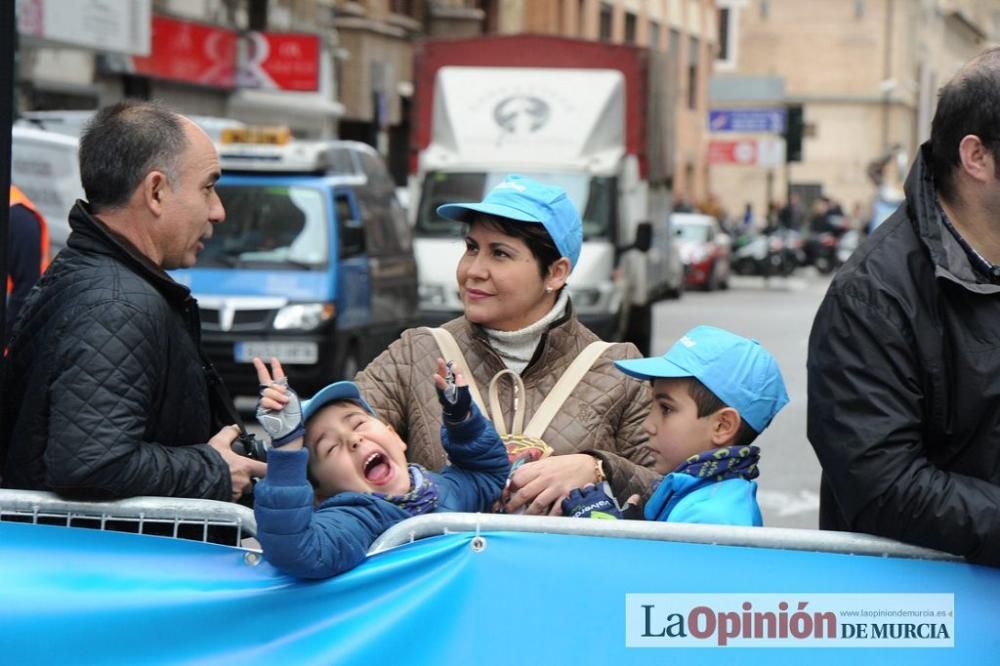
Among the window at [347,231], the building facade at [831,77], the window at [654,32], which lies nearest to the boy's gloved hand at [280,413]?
the window at [347,231]

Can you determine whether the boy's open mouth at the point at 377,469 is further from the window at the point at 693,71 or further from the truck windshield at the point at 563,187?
the window at the point at 693,71

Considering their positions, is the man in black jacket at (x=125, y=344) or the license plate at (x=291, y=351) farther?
the license plate at (x=291, y=351)

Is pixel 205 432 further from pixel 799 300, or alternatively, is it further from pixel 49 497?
pixel 799 300

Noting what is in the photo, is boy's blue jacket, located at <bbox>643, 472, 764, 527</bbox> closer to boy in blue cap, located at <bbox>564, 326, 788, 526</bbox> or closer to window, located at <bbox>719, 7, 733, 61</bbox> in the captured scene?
boy in blue cap, located at <bbox>564, 326, 788, 526</bbox>

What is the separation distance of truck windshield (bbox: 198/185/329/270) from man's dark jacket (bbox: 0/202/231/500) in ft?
35.5

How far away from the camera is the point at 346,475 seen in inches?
143

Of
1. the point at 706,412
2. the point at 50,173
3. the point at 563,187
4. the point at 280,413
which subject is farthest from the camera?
the point at 563,187

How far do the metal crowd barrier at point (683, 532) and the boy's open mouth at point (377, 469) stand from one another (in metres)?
0.29

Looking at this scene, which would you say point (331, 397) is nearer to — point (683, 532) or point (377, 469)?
point (377, 469)

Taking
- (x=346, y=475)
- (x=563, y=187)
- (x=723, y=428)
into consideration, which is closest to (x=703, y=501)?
(x=723, y=428)

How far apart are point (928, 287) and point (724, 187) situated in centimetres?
7009

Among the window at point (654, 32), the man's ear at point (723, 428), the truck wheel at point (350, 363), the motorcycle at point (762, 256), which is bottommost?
Answer: the motorcycle at point (762, 256)

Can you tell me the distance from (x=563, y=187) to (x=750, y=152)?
31.2 meters

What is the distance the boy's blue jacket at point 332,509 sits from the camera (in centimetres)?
316
